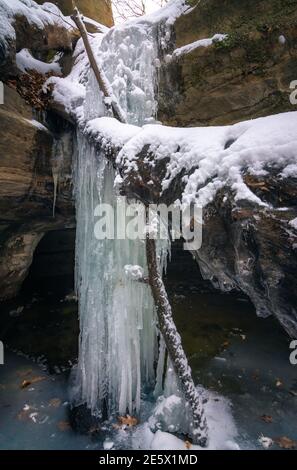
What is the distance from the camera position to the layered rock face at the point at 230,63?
17.3 feet

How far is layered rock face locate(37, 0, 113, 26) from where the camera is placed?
744 cm

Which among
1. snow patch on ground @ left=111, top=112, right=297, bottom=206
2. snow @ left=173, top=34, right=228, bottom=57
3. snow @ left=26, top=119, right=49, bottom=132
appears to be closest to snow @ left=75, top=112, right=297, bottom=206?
snow patch on ground @ left=111, top=112, right=297, bottom=206

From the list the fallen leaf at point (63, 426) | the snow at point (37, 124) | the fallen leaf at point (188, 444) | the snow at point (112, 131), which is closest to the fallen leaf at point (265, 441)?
the fallen leaf at point (188, 444)

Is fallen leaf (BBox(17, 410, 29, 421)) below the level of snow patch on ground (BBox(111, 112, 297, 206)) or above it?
below

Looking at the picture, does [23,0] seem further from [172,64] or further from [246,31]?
[246,31]

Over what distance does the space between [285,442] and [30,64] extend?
821cm

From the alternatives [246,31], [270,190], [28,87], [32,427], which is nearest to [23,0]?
[28,87]

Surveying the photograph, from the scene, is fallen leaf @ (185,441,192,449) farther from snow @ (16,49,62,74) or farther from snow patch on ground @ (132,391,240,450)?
snow @ (16,49,62,74)

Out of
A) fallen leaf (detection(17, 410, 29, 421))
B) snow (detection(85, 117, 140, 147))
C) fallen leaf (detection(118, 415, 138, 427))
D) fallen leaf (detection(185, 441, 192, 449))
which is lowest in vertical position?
fallen leaf (detection(17, 410, 29, 421))

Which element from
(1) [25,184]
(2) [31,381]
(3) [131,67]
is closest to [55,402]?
(2) [31,381]

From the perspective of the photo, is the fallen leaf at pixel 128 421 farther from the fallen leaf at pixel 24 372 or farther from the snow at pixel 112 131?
the snow at pixel 112 131

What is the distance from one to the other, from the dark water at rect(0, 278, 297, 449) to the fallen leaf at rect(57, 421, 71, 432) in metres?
0.02

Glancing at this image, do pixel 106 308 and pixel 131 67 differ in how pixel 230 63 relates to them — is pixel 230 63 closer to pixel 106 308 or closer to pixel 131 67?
pixel 131 67
